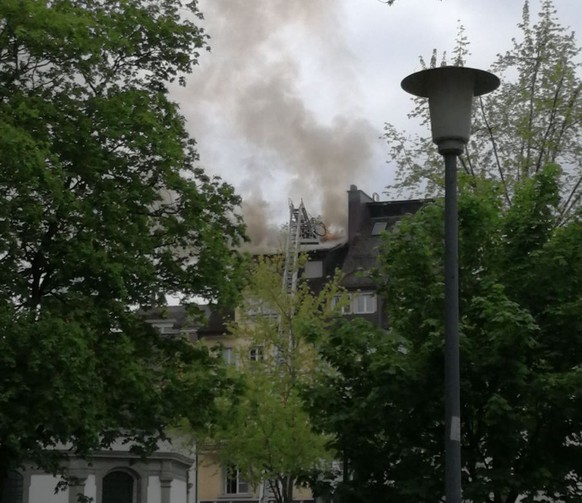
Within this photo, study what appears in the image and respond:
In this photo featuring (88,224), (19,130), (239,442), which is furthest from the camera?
(239,442)

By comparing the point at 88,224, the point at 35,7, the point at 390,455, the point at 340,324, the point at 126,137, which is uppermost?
the point at 35,7

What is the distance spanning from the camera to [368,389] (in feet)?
69.2

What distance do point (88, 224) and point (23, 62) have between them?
3.97 metres

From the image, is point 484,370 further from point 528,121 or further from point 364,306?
point 364,306

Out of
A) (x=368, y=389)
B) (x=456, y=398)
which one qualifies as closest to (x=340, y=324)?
(x=368, y=389)

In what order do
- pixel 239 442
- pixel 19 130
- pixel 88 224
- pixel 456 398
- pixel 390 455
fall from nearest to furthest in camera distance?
pixel 456 398, pixel 390 455, pixel 19 130, pixel 88 224, pixel 239 442

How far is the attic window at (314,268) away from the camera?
89.1 m

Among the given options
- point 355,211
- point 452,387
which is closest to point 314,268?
point 355,211

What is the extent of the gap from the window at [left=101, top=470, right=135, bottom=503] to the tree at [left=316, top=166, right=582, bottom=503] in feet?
93.4

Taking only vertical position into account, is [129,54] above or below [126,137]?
above

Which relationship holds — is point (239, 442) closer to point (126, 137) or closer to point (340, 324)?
point (126, 137)

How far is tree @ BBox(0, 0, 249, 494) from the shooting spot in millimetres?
27156

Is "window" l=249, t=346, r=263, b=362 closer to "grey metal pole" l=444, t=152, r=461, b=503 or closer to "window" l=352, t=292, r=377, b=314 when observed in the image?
"window" l=352, t=292, r=377, b=314

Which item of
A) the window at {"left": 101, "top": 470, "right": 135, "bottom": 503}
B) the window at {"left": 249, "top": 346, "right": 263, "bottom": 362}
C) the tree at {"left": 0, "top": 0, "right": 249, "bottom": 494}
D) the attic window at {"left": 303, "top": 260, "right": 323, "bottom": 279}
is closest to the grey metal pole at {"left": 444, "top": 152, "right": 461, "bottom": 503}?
the tree at {"left": 0, "top": 0, "right": 249, "bottom": 494}
